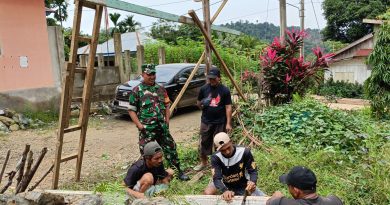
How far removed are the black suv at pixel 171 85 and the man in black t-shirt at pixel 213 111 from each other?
14.7 feet

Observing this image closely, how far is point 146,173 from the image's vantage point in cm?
399

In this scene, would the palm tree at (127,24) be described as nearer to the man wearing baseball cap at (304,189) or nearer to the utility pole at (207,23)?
the utility pole at (207,23)

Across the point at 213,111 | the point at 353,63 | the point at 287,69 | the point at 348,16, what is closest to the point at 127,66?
the point at 287,69

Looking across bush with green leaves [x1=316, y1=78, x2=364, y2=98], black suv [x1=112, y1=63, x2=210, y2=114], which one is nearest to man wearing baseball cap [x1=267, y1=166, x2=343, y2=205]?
black suv [x1=112, y1=63, x2=210, y2=114]

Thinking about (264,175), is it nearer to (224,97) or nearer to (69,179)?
(224,97)

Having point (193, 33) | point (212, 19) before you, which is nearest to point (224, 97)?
point (212, 19)

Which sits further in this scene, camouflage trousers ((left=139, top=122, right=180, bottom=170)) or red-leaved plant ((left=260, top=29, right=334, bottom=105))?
red-leaved plant ((left=260, top=29, right=334, bottom=105))

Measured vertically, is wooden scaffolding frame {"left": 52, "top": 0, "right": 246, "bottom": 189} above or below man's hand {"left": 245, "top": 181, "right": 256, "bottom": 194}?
above

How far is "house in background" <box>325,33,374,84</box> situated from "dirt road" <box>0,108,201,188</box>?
12.8 meters

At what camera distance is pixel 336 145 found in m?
5.68

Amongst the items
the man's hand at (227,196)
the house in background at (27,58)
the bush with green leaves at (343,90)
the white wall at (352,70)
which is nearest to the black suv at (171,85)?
the house in background at (27,58)

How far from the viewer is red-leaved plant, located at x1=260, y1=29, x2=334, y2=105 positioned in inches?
302

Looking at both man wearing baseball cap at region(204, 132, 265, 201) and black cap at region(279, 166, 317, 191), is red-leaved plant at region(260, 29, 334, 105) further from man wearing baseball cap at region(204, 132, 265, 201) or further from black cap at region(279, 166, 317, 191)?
black cap at region(279, 166, 317, 191)

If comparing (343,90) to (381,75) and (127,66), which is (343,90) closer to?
(381,75)
